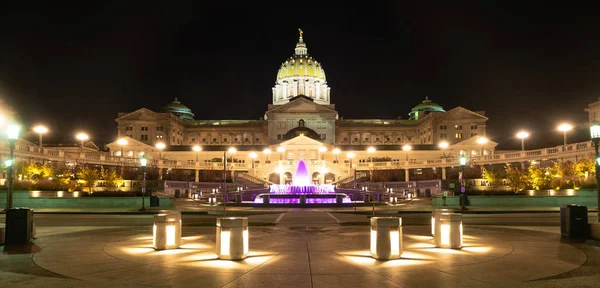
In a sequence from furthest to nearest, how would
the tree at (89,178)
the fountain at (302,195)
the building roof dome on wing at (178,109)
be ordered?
the building roof dome on wing at (178,109)
the tree at (89,178)
the fountain at (302,195)

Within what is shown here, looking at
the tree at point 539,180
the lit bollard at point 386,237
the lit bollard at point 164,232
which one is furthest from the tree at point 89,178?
the tree at point 539,180

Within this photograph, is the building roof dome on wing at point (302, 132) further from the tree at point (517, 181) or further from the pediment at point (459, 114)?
the tree at point (517, 181)

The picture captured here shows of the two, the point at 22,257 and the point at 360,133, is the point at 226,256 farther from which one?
the point at 360,133

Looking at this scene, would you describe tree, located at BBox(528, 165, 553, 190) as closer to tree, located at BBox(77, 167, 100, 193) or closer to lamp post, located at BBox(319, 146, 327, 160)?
tree, located at BBox(77, 167, 100, 193)

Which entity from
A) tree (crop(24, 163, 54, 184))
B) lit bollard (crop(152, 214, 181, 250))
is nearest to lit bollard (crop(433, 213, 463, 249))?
lit bollard (crop(152, 214, 181, 250))

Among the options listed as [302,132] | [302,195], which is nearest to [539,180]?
[302,195]

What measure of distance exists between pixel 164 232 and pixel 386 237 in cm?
679

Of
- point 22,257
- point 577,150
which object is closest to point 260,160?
point 577,150

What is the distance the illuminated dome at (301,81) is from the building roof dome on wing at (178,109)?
111 feet

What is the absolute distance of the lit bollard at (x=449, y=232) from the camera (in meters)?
15.3

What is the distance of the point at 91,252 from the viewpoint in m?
14.9

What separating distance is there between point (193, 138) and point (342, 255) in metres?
149

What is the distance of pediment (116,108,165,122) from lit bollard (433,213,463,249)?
13282 centimetres

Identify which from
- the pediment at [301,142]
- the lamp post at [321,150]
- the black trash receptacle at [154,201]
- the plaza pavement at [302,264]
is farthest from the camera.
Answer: the lamp post at [321,150]
